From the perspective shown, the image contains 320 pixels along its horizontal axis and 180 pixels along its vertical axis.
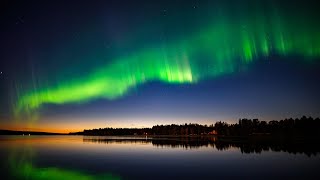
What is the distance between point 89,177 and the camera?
1103 inches

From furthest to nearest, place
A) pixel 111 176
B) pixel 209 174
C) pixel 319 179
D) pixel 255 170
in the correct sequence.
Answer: pixel 255 170 < pixel 209 174 < pixel 111 176 < pixel 319 179

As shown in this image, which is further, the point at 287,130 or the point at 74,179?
the point at 287,130

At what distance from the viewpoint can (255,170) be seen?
33438 millimetres

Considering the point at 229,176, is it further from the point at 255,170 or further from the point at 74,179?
the point at 74,179

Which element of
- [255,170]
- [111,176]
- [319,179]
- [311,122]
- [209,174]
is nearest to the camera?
[319,179]

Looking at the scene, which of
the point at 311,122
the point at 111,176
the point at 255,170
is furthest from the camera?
the point at 311,122

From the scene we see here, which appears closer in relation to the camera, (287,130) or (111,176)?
(111,176)

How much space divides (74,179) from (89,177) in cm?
162

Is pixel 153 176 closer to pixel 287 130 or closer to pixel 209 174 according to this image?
pixel 209 174

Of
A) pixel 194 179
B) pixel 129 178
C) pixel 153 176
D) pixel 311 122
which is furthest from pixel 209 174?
pixel 311 122

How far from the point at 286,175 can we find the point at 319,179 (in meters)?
3.60

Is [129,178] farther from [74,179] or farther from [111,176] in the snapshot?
[74,179]

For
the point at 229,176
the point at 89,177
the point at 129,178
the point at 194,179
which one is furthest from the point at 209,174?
the point at 89,177

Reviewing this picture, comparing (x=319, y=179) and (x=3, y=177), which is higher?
(x=3, y=177)
